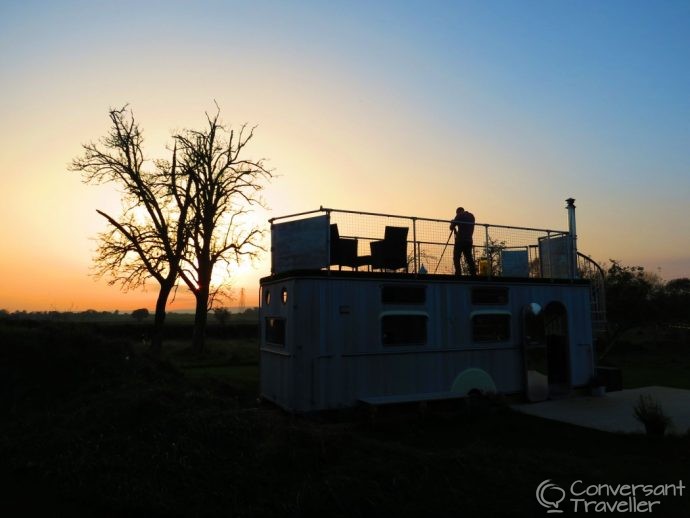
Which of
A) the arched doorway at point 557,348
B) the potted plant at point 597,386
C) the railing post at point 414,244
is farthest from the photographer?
the potted plant at point 597,386

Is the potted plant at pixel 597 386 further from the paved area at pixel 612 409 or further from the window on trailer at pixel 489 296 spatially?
the window on trailer at pixel 489 296

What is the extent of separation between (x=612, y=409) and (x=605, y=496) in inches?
270

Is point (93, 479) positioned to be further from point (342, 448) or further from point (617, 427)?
point (617, 427)

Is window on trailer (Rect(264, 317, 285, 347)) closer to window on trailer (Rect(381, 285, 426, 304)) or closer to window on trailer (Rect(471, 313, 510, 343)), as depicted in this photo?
window on trailer (Rect(381, 285, 426, 304))

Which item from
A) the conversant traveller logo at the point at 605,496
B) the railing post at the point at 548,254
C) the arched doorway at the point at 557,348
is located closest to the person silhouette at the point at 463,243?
the arched doorway at the point at 557,348

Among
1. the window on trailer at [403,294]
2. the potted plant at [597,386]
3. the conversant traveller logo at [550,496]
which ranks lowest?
the conversant traveller logo at [550,496]

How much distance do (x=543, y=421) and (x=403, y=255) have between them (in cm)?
456

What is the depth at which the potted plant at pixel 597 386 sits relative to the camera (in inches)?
557

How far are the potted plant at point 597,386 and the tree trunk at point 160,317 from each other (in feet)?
64.9

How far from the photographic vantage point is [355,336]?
36.0 ft

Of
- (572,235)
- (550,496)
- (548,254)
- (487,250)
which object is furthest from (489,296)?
(550,496)

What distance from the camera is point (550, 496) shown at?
593 centimetres

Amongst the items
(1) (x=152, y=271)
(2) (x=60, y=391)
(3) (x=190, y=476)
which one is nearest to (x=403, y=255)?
(3) (x=190, y=476)

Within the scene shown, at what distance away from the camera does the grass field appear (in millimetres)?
5668
